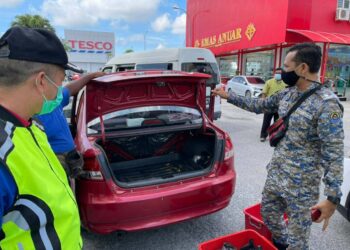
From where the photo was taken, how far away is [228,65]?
82.3ft

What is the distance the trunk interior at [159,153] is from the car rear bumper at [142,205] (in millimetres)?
485

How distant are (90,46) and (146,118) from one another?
50.9m

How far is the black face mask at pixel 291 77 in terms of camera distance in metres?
2.13

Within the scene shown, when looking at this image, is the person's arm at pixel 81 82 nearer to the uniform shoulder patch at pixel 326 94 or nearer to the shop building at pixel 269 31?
the uniform shoulder patch at pixel 326 94

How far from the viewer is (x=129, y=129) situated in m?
2.99

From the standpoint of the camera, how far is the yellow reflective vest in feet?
2.98

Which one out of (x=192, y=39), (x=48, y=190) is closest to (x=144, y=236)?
(x=48, y=190)

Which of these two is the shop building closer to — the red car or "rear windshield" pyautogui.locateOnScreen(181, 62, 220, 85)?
"rear windshield" pyautogui.locateOnScreen(181, 62, 220, 85)

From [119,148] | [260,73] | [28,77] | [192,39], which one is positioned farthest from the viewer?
[192,39]

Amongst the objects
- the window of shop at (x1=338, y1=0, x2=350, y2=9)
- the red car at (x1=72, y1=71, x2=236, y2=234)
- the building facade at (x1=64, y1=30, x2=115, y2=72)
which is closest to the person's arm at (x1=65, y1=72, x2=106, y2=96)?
the red car at (x1=72, y1=71, x2=236, y2=234)

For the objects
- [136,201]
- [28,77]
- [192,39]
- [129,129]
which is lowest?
[136,201]

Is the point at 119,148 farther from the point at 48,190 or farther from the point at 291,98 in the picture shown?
the point at 48,190

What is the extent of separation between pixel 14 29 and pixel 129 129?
6.41 feet

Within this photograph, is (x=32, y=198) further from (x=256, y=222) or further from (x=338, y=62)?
(x=338, y=62)
